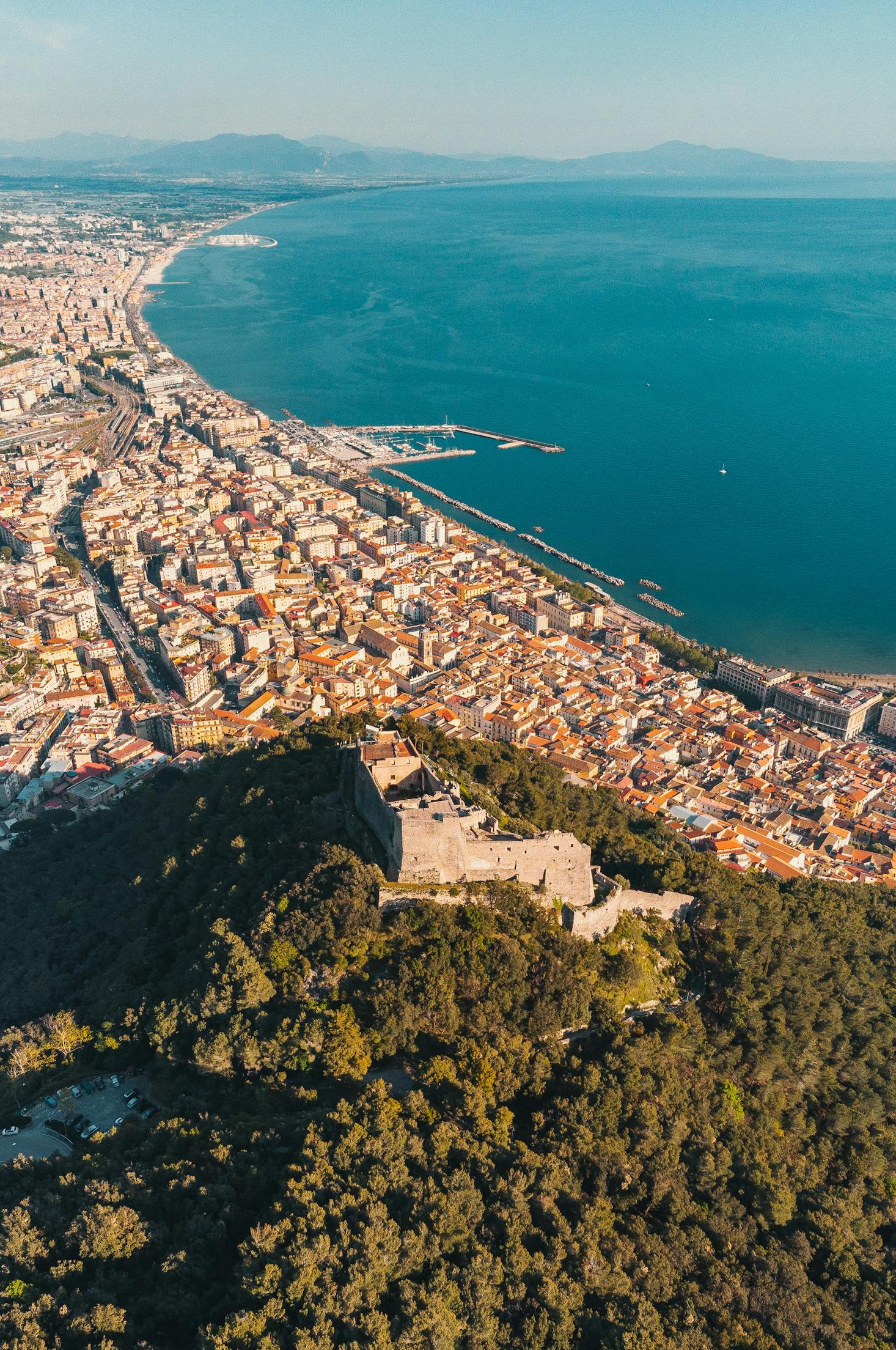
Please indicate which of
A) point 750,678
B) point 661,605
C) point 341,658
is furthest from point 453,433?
point 750,678

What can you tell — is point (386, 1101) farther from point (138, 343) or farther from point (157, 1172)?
point (138, 343)

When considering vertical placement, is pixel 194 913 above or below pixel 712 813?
above

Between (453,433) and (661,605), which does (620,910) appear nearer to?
(661,605)

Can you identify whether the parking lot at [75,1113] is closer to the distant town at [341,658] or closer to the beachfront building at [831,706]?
the distant town at [341,658]

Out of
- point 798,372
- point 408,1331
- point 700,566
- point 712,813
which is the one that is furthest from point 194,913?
point 798,372

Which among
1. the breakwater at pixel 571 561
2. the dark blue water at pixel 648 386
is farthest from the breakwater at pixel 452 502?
the breakwater at pixel 571 561

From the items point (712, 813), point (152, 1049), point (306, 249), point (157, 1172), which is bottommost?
point (712, 813)

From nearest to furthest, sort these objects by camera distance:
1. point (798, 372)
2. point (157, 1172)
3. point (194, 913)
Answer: point (157, 1172) < point (194, 913) < point (798, 372)
